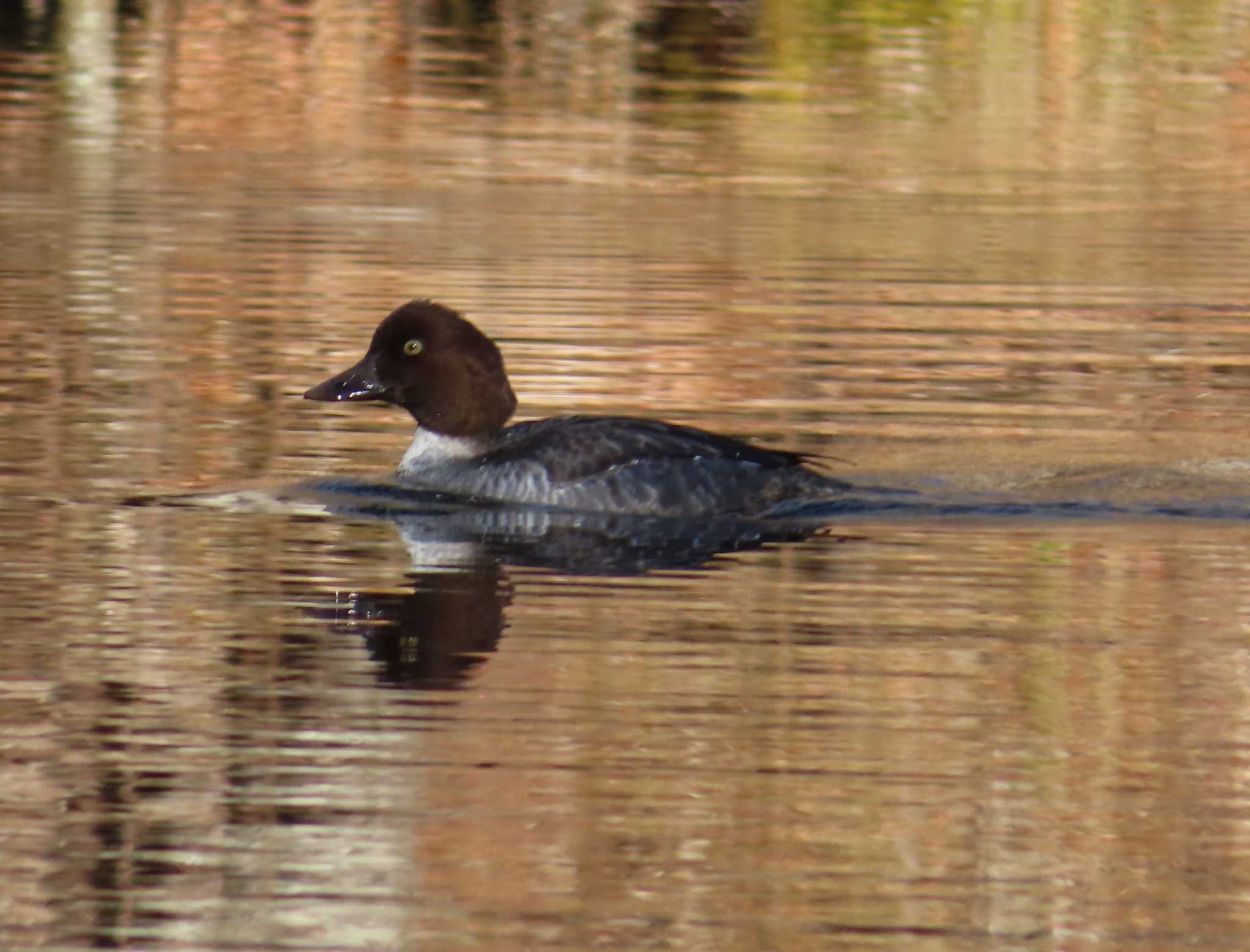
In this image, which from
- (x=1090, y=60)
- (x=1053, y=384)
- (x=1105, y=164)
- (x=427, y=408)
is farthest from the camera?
(x=1090, y=60)

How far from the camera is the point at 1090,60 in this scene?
3406 centimetres

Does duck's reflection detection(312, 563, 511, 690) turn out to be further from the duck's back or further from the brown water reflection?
the duck's back

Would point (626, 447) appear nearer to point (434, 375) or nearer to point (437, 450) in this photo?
point (437, 450)

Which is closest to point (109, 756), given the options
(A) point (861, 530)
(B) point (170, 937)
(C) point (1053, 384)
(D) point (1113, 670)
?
(B) point (170, 937)

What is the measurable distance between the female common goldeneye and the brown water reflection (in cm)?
43

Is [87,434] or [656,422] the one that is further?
[87,434]

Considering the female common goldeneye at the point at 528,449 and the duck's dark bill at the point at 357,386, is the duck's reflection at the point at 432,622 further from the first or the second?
the duck's dark bill at the point at 357,386

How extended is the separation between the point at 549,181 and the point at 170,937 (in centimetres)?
1679

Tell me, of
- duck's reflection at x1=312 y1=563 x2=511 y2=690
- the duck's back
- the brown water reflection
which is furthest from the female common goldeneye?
duck's reflection at x1=312 y1=563 x2=511 y2=690

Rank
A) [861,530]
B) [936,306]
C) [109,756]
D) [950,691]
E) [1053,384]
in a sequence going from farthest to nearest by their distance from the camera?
[936,306]
[1053,384]
[861,530]
[950,691]
[109,756]

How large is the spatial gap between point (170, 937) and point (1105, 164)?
20.1 metres

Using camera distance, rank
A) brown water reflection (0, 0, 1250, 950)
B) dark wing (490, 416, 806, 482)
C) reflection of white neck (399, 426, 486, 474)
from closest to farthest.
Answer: brown water reflection (0, 0, 1250, 950) → dark wing (490, 416, 806, 482) → reflection of white neck (399, 426, 486, 474)

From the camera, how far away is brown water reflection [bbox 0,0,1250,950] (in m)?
6.54

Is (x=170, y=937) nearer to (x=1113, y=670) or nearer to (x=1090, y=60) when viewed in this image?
(x=1113, y=670)
